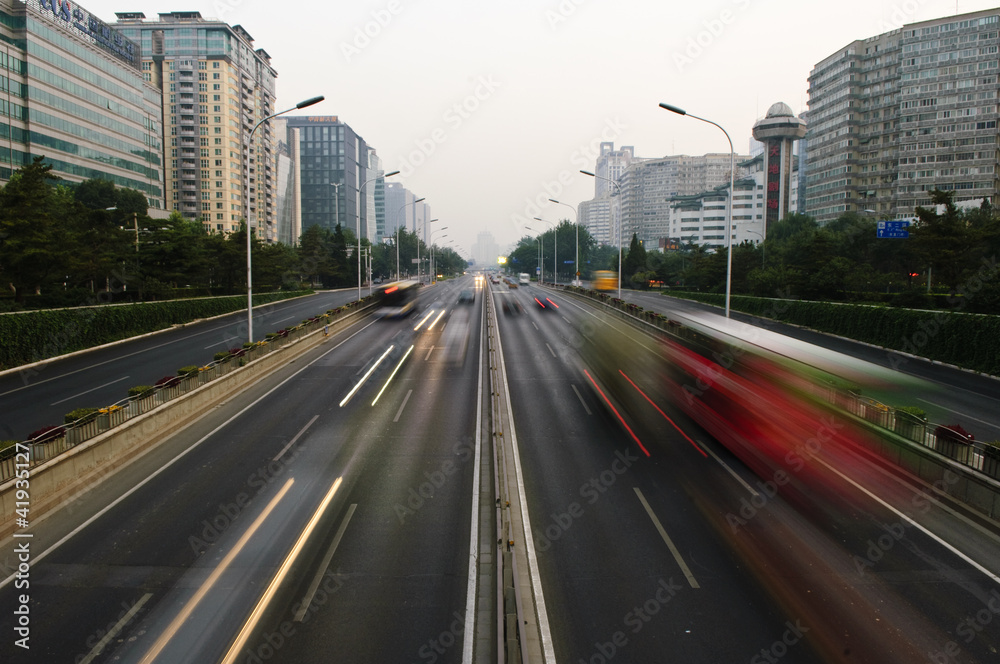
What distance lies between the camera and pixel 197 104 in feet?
404

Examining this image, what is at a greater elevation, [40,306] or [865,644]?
[40,306]

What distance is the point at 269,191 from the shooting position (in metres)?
149

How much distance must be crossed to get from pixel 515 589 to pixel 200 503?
8.11 meters

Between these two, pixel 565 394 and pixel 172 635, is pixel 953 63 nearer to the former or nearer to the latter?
pixel 565 394

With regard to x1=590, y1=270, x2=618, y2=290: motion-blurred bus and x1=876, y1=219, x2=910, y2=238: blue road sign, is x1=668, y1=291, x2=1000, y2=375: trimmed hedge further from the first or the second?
x1=590, y1=270, x2=618, y2=290: motion-blurred bus

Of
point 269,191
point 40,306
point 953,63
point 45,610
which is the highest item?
point 953,63

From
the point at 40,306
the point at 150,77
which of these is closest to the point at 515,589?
the point at 40,306

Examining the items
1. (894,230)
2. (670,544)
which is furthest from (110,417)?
(894,230)

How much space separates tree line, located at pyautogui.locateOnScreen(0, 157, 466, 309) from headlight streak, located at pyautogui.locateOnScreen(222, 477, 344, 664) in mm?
28400

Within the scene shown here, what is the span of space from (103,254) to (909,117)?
123 metres

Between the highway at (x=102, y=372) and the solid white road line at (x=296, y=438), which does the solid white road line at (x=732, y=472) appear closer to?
the solid white road line at (x=296, y=438)

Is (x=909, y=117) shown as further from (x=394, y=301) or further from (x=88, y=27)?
(x=88, y=27)

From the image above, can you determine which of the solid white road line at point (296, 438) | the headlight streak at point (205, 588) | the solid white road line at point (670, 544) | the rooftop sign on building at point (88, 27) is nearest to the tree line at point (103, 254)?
the rooftop sign on building at point (88, 27)

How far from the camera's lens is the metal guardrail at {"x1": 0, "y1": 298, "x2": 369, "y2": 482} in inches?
509
